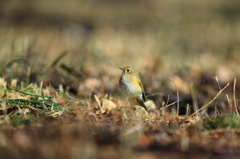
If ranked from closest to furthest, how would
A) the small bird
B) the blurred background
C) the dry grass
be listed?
the dry grass, the small bird, the blurred background

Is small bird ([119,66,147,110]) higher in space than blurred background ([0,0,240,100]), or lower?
lower

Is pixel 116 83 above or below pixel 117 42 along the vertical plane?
below

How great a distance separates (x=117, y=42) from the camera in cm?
946

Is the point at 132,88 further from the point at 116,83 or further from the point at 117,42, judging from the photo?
the point at 117,42

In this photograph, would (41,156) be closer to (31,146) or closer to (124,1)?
(31,146)

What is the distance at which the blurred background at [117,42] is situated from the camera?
5.95 meters

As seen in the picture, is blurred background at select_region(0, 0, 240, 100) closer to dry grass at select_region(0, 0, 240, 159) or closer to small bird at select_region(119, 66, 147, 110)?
→ dry grass at select_region(0, 0, 240, 159)

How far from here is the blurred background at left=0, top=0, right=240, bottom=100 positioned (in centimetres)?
595

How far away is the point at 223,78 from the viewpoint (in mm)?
7277

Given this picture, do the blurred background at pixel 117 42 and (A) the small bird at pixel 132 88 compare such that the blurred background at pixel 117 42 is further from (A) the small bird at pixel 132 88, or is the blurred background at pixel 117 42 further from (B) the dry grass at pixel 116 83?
(A) the small bird at pixel 132 88

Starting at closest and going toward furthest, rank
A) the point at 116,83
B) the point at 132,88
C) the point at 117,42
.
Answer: the point at 132,88, the point at 116,83, the point at 117,42

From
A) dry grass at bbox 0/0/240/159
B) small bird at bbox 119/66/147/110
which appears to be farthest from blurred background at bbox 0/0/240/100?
small bird at bbox 119/66/147/110

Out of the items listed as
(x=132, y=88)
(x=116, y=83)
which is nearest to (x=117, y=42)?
(x=116, y=83)

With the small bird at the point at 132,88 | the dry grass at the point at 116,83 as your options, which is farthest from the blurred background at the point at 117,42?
the small bird at the point at 132,88
